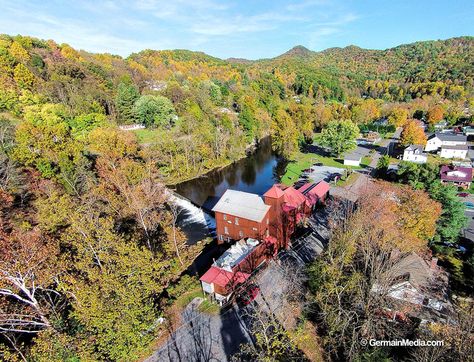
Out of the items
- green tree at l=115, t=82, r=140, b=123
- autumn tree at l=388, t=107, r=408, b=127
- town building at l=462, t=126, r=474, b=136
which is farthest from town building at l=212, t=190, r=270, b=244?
autumn tree at l=388, t=107, r=408, b=127

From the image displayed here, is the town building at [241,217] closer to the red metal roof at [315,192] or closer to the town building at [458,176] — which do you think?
the red metal roof at [315,192]

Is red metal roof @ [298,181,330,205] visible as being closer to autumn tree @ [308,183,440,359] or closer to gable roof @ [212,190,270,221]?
autumn tree @ [308,183,440,359]

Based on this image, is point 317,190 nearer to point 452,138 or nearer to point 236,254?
point 236,254

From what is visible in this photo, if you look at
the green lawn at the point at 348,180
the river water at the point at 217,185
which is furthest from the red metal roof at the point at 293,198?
the green lawn at the point at 348,180

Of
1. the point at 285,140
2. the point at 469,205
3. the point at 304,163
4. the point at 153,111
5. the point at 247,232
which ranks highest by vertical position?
the point at 153,111

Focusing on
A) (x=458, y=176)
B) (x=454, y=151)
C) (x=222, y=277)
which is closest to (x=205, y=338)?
(x=222, y=277)
